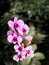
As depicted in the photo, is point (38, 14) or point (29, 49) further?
point (38, 14)

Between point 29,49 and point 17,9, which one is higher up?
point 17,9

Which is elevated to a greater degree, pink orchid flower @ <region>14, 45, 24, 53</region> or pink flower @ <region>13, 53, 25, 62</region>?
pink orchid flower @ <region>14, 45, 24, 53</region>

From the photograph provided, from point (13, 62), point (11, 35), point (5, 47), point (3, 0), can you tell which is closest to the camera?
point (11, 35)

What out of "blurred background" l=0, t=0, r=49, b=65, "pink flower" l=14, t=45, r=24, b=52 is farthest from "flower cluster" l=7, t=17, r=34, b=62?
"blurred background" l=0, t=0, r=49, b=65

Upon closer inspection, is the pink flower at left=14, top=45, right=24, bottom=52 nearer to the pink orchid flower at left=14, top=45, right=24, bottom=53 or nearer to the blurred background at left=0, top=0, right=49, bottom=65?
the pink orchid flower at left=14, top=45, right=24, bottom=53

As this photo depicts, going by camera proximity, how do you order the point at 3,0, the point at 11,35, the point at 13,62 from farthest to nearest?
1. the point at 3,0
2. the point at 13,62
3. the point at 11,35

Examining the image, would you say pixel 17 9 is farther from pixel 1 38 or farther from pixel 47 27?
pixel 1 38

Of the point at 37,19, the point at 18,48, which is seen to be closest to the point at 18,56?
the point at 18,48

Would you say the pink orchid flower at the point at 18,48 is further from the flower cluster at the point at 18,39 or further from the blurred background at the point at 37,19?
the blurred background at the point at 37,19

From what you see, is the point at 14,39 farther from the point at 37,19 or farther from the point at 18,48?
the point at 37,19

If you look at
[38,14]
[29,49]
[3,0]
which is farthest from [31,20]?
[29,49]

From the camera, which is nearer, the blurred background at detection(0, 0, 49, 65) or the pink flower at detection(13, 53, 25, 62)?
the pink flower at detection(13, 53, 25, 62)
